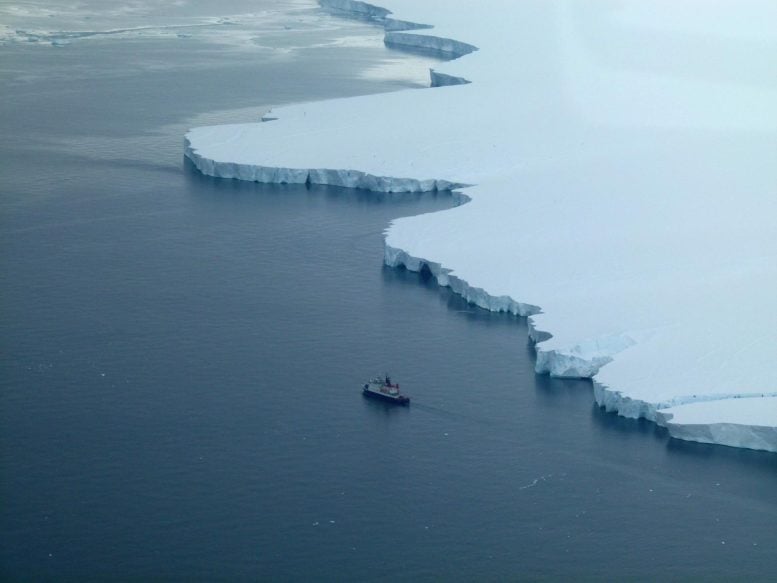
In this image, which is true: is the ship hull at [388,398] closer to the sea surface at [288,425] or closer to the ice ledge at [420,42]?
the sea surface at [288,425]

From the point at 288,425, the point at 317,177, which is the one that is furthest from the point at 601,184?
the point at 288,425

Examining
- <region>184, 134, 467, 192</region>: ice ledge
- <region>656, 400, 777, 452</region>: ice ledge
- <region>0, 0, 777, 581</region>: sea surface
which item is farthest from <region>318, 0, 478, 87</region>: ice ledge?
<region>656, 400, 777, 452</region>: ice ledge

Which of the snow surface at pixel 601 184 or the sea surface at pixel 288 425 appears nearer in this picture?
the sea surface at pixel 288 425

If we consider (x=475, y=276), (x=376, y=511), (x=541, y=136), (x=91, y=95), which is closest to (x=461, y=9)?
(x=91, y=95)

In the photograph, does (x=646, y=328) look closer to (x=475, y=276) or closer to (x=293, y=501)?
(x=475, y=276)

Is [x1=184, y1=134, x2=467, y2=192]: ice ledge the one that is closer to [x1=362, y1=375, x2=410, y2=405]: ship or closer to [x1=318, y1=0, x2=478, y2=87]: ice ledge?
[x1=362, y1=375, x2=410, y2=405]: ship

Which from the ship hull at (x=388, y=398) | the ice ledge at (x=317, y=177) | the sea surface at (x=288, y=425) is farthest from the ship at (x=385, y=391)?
the ice ledge at (x=317, y=177)
